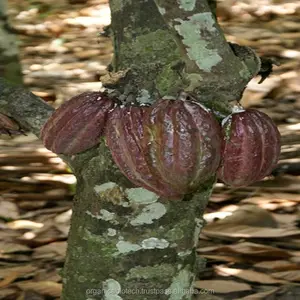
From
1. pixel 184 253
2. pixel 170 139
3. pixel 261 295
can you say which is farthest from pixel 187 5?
pixel 261 295

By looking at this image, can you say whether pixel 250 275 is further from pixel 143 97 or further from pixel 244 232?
pixel 143 97

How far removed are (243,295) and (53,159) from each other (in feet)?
3.50

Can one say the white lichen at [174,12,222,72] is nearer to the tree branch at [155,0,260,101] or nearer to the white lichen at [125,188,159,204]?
the tree branch at [155,0,260,101]

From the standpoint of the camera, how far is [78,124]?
3.77ft

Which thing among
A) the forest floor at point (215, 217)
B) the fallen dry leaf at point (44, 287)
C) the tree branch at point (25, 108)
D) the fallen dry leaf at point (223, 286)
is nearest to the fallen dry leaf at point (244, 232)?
the forest floor at point (215, 217)

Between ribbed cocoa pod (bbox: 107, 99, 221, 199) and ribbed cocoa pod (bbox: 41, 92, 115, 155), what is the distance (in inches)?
1.7

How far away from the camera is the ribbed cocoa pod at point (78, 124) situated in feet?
3.72

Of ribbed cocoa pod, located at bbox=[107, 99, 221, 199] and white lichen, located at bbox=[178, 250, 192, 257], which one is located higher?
ribbed cocoa pod, located at bbox=[107, 99, 221, 199]

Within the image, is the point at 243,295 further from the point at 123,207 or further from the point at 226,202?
the point at 123,207

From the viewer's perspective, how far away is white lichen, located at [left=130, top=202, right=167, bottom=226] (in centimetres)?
129

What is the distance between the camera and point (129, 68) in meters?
1.21

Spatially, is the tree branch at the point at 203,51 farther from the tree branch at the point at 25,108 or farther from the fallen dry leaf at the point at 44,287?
the fallen dry leaf at the point at 44,287

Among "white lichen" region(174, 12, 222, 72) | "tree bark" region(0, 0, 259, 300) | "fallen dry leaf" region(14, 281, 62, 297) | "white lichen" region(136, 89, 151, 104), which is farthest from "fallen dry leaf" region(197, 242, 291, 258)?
"white lichen" region(174, 12, 222, 72)

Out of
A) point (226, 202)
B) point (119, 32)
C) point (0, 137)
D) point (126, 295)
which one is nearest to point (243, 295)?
point (226, 202)
